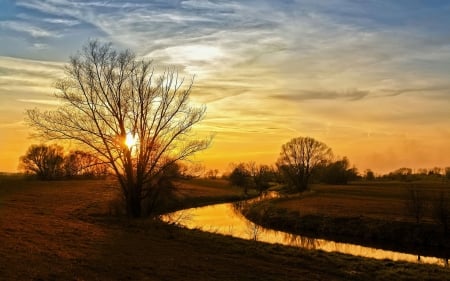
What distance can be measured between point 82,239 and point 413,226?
2545 cm

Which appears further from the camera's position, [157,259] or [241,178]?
[241,178]

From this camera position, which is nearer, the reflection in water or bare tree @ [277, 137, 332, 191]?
the reflection in water

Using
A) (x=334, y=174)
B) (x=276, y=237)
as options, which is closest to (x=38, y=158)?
(x=334, y=174)

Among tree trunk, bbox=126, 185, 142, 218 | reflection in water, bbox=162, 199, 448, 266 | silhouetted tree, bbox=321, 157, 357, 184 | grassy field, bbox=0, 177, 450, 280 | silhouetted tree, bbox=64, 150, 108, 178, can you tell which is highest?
silhouetted tree, bbox=321, 157, 357, 184

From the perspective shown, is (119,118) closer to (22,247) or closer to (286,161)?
(22,247)

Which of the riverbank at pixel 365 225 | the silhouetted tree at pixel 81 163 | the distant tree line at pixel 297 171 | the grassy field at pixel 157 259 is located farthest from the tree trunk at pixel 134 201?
the distant tree line at pixel 297 171

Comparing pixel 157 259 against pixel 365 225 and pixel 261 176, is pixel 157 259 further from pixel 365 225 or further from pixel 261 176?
pixel 261 176

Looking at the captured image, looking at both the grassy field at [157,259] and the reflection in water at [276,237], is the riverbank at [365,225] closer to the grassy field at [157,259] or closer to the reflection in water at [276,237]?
the reflection in water at [276,237]

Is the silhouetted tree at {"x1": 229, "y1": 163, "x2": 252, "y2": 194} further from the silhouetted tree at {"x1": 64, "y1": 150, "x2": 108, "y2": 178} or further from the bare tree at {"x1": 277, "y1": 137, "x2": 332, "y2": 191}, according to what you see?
the silhouetted tree at {"x1": 64, "y1": 150, "x2": 108, "y2": 178}

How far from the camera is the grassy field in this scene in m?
14.6

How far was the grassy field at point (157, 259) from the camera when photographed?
1465cm

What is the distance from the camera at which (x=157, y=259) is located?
1727cm

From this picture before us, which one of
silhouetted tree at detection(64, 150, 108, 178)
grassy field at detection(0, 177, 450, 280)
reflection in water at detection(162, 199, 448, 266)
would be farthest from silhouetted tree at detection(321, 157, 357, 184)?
grassy field at detection(0, 177, 450, 280)

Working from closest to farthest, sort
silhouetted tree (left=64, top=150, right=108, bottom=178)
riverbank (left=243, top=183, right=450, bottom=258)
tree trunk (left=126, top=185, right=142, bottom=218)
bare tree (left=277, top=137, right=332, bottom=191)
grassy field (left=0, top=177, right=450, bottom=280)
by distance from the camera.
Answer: grassy field (left=0, top=177, right=450, bottom=280) < silhouetted tree (left=64, top=150, right=108, bottom=178) < tree trunk (left=126, top=185, right=142, bottom=218) < riverbank (left=243, top=183, right=450, bottom=258) < bare tree (left=277, top=137, right=332, bottom=191)
